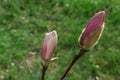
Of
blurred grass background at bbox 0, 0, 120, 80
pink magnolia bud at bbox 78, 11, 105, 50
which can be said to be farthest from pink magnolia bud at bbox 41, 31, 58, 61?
blurred grass background at bbox 0, 0, 120, 80

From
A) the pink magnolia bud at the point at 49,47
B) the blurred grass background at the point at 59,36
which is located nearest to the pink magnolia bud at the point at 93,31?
the pink magnolia bud at the point at 49,47

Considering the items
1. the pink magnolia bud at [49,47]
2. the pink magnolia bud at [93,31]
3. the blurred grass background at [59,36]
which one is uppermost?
the pink magnolia bud at [93,31]

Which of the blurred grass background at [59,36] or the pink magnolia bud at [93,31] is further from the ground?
the pink magnolia bud at [93,31]

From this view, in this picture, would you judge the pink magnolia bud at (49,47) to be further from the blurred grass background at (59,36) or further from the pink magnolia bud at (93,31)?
the blurred grass background at (59,36)

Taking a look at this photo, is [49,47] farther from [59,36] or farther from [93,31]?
[59,36]

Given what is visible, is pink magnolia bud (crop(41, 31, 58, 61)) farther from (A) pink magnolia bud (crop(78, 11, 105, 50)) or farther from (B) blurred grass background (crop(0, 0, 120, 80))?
(B) blurred grass background (crop(0, 0, 120, 80))
